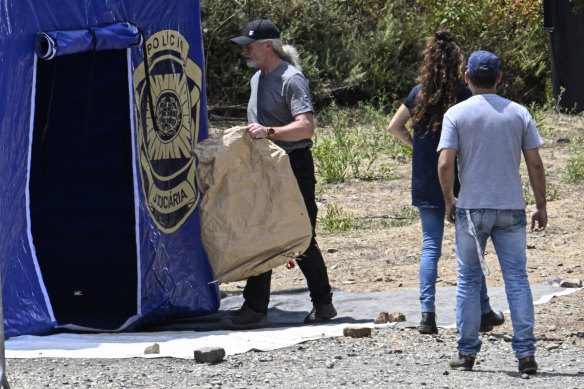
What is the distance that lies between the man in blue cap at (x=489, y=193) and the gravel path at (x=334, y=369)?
17 centimetres

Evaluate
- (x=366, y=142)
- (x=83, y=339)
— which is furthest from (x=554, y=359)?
(x=366, y=142)

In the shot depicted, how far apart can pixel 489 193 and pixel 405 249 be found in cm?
348

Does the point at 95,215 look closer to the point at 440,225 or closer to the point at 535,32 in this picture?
the point at 440,225

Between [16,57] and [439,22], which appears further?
[439,22]

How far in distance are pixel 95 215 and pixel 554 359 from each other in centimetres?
260

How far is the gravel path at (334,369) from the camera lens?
4.35 meters

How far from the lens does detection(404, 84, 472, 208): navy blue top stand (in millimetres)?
A: 5109

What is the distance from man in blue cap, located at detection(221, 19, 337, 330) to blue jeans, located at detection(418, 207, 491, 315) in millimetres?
599

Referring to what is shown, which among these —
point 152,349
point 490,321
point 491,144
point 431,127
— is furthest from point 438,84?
point 152,349

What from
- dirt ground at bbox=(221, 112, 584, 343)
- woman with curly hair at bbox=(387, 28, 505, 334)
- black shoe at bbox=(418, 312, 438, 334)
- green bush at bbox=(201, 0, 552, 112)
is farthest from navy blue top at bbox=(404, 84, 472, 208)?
green bush at bbox=(201, 0, 552, 112)

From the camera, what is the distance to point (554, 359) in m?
4.79

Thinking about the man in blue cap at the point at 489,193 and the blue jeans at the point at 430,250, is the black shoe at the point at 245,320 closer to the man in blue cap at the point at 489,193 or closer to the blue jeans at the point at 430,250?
the blue jeans at the point at 430,250

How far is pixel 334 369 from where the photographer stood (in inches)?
181

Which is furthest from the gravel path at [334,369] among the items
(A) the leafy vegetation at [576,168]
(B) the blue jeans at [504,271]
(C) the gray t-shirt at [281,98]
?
(A) the leafy vegetation at [576,168]
